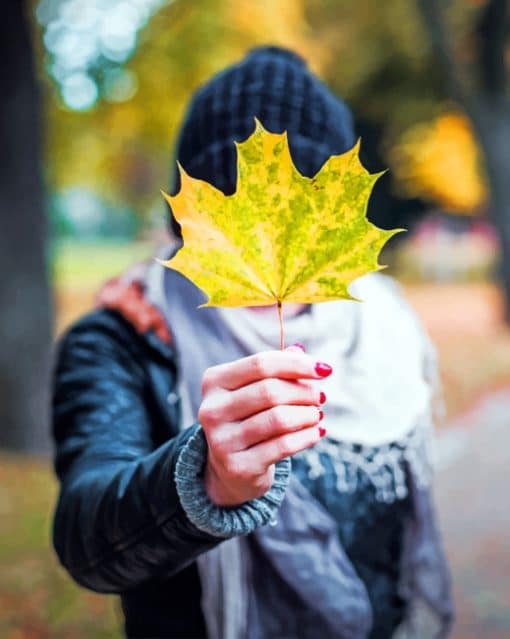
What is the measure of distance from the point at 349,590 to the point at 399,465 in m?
0.29

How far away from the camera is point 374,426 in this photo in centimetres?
176

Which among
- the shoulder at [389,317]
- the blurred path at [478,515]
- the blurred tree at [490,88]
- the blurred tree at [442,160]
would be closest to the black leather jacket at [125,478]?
the shoulder at [389,317]

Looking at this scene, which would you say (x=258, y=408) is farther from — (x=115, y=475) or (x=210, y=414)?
(x=115, y=475)

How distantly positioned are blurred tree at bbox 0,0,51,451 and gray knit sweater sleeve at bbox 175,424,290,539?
5620 millimetres

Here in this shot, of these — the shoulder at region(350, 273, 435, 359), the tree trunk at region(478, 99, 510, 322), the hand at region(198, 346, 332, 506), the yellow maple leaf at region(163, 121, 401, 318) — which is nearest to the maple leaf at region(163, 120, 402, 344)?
the yellow maple leaf at region(163, 121, 401, 318)

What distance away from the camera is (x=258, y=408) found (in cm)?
104

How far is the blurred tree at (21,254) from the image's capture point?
6305 mm

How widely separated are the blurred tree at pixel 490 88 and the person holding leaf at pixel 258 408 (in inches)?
422

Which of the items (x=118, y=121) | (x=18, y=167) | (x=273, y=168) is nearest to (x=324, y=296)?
(x=273, y=168)

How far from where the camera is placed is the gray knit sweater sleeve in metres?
1.14

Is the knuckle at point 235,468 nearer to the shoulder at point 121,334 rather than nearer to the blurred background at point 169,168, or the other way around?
the shoulder at point 121,334

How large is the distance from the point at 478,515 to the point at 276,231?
5693mm

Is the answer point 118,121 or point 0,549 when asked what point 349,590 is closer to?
point 0,549

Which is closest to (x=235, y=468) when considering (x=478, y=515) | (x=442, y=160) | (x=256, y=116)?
(x=256, y=116)
